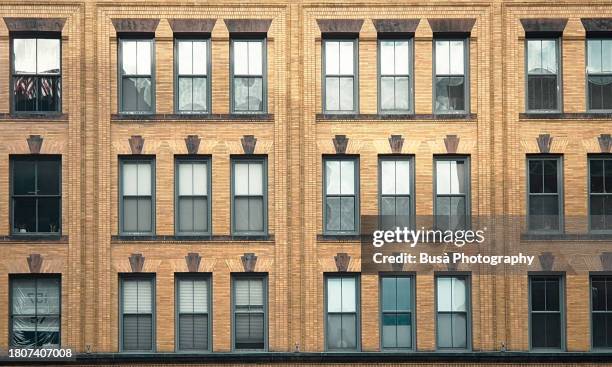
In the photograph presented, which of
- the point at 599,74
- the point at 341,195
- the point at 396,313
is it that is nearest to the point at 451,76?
the point at 599,74

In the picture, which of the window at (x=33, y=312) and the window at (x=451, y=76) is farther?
the window at (x=451, y=76)

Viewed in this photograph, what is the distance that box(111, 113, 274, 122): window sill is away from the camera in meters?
27.5

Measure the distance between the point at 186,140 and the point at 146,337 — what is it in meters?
5.52

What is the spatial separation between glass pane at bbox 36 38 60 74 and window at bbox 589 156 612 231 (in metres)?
15.1

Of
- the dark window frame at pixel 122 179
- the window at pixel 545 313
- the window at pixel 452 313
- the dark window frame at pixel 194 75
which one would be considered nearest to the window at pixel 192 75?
the dark window frame at pixel 194 75

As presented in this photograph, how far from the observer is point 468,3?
27922mm

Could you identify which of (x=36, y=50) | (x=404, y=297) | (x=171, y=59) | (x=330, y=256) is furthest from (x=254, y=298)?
(x=36, y=50)

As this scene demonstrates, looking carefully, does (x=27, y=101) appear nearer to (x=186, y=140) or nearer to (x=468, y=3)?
(x=186, y=140)

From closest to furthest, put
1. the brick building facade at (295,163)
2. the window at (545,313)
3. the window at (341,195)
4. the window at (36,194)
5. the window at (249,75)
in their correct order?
1. the brick building facade at (295,163)
2. the window at (36,194)
3. the window at (545,313)
4. the window at (341,195)
5. the window at (249,75)

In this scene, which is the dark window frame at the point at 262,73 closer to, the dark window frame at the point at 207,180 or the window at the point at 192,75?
the window at the point at 192,75

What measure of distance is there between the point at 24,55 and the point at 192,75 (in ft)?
15.4

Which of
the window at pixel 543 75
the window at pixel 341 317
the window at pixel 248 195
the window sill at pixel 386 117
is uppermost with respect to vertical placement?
the window at pixel 543 75

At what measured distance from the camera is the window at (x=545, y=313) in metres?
27.7

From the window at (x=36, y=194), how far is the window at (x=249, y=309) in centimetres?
522
